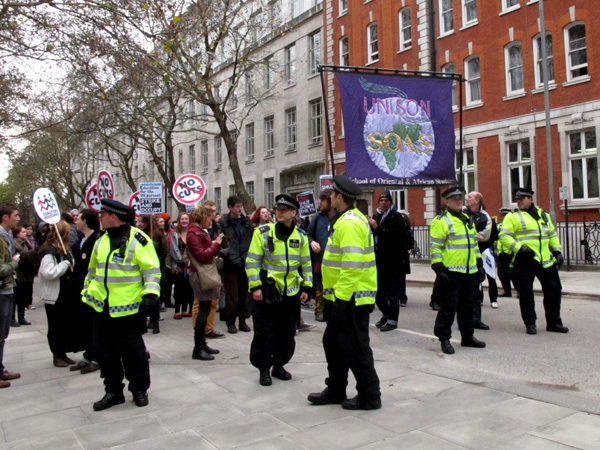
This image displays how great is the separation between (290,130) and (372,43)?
7535 millimetres

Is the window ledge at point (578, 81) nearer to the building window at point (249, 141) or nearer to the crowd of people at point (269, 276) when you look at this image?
the crowd of people at point (269, 276)

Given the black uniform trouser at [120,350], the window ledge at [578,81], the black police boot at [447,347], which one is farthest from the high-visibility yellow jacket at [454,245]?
the window ledge at [578,81]

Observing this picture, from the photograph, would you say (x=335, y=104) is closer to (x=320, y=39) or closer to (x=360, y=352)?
(x=320, y=39)

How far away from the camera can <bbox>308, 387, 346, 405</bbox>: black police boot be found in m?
4.77

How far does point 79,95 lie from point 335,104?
13.6m

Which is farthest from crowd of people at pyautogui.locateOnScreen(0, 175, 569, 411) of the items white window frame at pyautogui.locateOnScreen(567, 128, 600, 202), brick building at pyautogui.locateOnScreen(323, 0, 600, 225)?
brick building at pyautogui.locateOnScreen(323, 0, 600, 225)

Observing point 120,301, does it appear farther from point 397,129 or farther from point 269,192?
point 269,192

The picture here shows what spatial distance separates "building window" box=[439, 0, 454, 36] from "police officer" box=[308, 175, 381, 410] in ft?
73.8

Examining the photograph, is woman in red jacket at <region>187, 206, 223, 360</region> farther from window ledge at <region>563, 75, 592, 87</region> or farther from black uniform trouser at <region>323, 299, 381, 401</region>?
window ledge at <region>563, 75, 592, 87</region>

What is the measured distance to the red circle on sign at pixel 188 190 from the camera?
37.9 ft

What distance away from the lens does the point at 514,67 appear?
22.4 meters

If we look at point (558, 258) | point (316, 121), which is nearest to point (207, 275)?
point (558, 258)

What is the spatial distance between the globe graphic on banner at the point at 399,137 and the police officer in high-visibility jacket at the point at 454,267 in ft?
14.1

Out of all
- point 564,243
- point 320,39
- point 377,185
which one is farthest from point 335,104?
point 377,185
